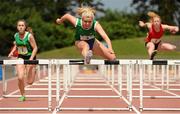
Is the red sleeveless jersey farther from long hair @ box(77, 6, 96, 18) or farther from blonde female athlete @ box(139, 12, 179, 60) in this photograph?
long hair @ box(77, 6, 96, 18)

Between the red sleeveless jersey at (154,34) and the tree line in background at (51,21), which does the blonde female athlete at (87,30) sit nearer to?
the red sleeveless jersey at (154,34)

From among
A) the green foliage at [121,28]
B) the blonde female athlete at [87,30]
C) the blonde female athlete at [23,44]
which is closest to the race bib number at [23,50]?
the blonde female athlete at [23,44]

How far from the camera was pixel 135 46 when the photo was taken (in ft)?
232

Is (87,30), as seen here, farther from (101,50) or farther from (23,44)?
(23,44)

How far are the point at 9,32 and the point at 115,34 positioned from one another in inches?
791

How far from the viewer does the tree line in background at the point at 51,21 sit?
74.9 meters

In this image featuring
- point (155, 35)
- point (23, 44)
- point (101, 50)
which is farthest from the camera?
point (23, 44)

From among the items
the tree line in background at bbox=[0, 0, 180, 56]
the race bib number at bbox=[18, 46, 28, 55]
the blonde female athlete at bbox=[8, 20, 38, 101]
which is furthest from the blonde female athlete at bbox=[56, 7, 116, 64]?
the tree line in background at bbox=[0, 0, 180, 56]

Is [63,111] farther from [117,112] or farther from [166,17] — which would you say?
[166,17]

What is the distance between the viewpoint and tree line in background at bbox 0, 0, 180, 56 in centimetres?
7488

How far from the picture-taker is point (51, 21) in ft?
290

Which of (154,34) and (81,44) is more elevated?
(154,34)

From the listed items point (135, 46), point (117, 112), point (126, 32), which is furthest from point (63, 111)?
point (126, 32)

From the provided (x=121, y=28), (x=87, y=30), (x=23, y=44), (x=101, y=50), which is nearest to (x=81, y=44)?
(x=87, y=30)
